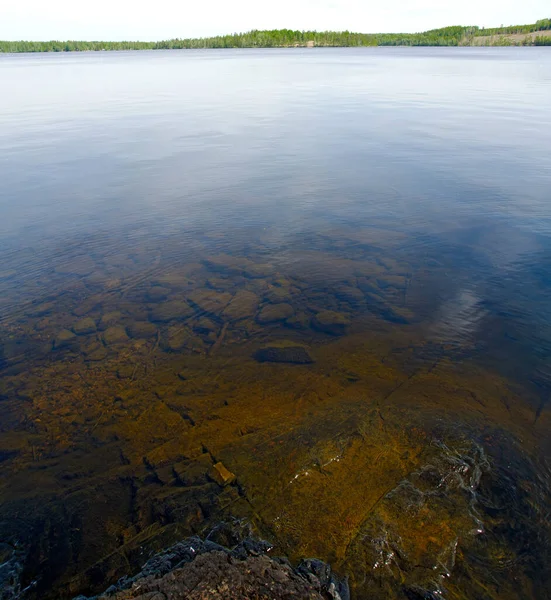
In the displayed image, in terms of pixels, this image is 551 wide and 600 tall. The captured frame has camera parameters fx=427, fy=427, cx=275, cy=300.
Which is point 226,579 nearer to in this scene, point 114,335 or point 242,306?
point 114,335

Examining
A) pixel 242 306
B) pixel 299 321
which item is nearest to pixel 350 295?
pixel 299 321

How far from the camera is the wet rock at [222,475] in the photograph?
5867mm

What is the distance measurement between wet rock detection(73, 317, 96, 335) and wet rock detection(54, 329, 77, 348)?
15cm

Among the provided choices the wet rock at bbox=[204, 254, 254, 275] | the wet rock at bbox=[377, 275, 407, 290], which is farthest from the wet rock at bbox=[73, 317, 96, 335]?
the wet rock at bbox=[377, 275, 407, 290]

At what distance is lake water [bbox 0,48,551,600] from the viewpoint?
5141 millimetres

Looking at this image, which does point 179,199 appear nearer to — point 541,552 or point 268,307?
point 268,307

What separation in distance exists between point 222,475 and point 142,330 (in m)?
4.60

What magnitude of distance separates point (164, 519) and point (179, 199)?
13847mm

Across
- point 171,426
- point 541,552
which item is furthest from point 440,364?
point 171,426

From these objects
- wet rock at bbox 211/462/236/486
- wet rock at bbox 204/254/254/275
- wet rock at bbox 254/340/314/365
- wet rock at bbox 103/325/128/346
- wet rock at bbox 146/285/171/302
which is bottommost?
wet rock at bbox 204/254/254/275

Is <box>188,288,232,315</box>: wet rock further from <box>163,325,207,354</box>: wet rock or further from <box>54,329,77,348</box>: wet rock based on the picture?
<box>54,329,77,348</box>: wet rock

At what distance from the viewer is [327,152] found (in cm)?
2366

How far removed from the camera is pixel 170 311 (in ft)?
33.7

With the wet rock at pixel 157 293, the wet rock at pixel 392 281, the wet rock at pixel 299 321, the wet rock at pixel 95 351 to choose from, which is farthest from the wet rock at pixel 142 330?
the wet rock at pixel 392 281
